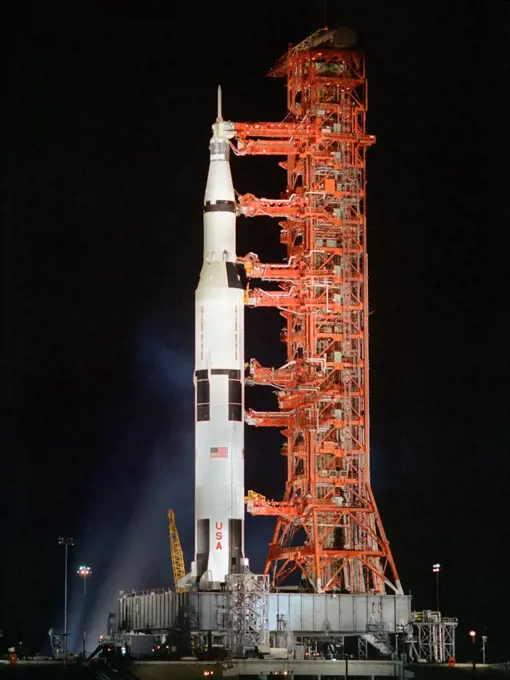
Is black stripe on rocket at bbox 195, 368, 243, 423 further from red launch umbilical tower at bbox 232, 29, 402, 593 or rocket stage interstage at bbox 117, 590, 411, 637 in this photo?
rocket stage interstage at bbox 117, 590, 411, 637

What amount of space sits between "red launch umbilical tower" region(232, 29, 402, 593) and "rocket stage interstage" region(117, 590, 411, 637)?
49.6 inches

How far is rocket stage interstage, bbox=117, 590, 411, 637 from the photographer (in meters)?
77.6

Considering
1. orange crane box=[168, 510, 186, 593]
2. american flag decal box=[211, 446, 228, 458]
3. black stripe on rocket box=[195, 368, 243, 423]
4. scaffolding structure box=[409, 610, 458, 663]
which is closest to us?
american flag decal box=[211, 446, 228, 458]

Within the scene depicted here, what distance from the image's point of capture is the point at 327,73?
281 ft

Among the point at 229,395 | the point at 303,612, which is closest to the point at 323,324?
the point at 229,395

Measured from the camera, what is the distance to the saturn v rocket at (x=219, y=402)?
78625 mm

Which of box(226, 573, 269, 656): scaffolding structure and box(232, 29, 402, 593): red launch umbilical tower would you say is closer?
box(226, 573, 269, 656): scaffolding structure

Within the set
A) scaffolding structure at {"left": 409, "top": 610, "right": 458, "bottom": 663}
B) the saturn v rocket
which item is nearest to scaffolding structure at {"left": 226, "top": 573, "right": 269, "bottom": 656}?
the saturn v rocket

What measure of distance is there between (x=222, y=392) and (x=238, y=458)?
2699 millimetres

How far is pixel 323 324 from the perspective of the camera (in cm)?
8388

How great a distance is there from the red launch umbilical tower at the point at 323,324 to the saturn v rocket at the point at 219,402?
177 cm

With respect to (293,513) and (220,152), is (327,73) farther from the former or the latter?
(293,513)

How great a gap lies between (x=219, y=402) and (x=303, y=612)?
896cm

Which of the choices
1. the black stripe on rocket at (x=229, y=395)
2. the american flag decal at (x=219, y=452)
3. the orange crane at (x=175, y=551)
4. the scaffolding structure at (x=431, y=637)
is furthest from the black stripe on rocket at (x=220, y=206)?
the scaffolding structure at (x=431, y=637)
